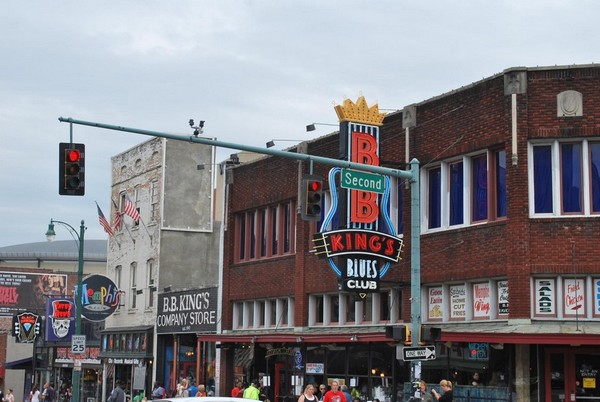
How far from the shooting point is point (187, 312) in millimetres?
42656

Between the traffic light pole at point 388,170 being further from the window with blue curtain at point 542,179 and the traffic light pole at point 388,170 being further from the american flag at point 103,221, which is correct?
the american flag at point 103,221

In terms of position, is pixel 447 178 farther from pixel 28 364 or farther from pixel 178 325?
pixel 28 364

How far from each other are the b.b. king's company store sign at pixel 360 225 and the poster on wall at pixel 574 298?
5.18 m

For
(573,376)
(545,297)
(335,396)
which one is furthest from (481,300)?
(335,396)

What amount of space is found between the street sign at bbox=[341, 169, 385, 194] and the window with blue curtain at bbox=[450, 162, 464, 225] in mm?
5453

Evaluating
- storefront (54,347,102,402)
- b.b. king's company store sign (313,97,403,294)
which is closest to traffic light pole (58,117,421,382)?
b.b. king's company store sign (313,97,403,294)

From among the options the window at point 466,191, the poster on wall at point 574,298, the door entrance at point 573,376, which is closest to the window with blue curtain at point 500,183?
the window at point 466,191

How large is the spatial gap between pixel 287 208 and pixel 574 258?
44.5 ft

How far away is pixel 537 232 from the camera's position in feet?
83.5

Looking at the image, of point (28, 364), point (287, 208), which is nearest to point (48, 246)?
point (28, 364)

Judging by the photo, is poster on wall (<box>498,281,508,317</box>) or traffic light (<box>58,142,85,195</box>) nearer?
traffic light (<box>58,142,85,195</box>)

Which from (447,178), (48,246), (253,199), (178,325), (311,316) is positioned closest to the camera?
(447,178)

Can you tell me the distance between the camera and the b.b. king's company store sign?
27797 millimetres

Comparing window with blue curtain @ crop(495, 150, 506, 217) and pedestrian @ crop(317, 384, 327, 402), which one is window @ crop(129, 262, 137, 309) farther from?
window with blue curtain @ crop(495, 150, 506, 217)
